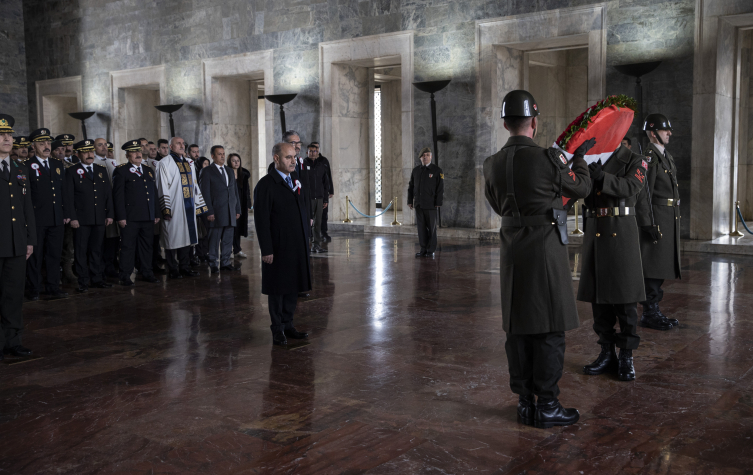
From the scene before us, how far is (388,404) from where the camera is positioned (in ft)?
13.4

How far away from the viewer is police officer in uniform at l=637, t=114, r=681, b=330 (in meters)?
5.54

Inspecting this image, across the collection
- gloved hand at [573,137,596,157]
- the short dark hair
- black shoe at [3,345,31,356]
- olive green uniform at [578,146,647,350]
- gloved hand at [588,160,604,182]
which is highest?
the short dark hair

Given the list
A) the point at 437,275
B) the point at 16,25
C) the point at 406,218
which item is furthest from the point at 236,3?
the point at 437,275

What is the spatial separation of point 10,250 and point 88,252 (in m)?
3.44

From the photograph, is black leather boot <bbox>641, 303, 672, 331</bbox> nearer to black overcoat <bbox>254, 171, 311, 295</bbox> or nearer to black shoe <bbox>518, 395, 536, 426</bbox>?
black shoe <bbox>518, 395, 536, 426</bbox>

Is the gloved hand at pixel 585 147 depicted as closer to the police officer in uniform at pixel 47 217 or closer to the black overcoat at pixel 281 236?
the black overcoat at pixel 281 236

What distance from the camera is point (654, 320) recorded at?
5840 mm

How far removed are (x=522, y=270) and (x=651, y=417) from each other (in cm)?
108

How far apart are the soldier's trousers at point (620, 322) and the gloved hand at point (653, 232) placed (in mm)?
1109

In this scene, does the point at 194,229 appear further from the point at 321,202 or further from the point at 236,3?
the point at 236,3

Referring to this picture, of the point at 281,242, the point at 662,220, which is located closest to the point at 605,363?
the point at 662,220

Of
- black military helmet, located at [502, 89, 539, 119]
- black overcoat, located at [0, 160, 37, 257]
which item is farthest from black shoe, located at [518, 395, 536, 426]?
black overcoat, located at [0, 160, 37, 257]

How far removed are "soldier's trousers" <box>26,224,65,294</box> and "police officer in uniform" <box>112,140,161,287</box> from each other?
792 mm

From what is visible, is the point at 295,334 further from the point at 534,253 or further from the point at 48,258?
the point at 48,258
